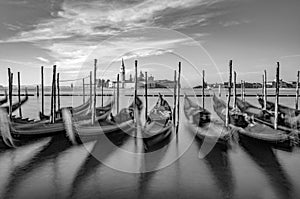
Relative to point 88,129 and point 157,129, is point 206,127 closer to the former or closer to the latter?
point 157,129

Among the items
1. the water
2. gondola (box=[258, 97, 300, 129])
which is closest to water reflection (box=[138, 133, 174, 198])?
the water

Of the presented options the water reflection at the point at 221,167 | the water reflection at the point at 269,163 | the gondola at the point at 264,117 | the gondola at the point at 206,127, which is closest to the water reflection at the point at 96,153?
the water reflection at the point at 221,167

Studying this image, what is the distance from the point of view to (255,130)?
1083 cm

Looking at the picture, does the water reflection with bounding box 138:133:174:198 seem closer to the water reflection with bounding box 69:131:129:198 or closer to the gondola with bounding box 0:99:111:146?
the water reflection with bounding box 69:131:129:198

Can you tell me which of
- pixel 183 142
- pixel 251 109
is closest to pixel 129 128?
pixel 183 142

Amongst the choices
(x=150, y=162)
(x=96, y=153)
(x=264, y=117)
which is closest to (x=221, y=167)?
(x=150, y=162)

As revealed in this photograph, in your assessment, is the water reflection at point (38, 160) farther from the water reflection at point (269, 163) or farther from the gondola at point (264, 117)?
the gondola at point (264, 117)

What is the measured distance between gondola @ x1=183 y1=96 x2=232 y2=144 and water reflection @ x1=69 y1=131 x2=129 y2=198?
3.74 metres

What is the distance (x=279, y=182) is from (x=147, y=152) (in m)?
4.36

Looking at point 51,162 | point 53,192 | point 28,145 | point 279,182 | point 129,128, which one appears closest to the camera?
point 53,192

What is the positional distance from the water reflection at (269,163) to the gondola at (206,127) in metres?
1.07

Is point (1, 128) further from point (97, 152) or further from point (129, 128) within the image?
point (129, 128)

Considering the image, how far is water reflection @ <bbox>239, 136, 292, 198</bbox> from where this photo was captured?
7.14 meters

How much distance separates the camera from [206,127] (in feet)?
46.1
